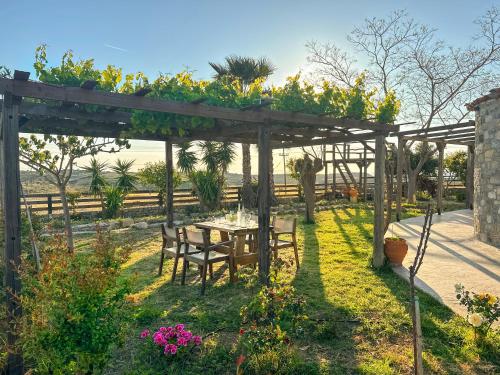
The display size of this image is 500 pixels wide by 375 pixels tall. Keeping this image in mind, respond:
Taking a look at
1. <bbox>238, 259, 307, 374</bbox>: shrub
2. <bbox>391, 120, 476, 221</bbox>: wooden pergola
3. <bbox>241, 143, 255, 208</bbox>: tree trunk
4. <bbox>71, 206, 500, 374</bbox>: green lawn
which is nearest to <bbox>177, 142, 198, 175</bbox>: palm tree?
<bbox>241, 143, 255, 208</bbox>: tree trunk

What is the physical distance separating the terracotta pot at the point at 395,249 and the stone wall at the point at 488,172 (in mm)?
2838

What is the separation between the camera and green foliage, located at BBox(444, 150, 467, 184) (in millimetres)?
18827

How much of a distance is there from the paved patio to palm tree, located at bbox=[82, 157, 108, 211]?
28.8 ft

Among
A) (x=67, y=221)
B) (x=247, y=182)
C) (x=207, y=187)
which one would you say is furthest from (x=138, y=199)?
(x=67, y=221)

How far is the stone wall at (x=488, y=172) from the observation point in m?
7.42

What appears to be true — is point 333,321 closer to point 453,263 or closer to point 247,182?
point 453,263

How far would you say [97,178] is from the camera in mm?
12070

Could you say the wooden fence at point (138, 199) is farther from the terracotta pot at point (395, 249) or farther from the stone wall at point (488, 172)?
the stone wall at point (488, 172)

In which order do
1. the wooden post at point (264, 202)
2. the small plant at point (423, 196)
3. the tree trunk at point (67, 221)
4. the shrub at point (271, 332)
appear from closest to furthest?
the shrub at point (271, 332) < the wooden post at point (264, 202) < the tree trunk at point (67, 221) < the small plant at point (423, 196)

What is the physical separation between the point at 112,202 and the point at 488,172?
10053mm

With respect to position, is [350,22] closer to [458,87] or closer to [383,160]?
[458,87]

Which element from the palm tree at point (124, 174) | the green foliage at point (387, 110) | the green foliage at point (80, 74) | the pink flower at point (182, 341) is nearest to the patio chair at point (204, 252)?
the pink flower at point (182, 341)

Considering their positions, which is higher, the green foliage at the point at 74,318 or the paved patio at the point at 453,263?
the green foliage at the point at 74,318

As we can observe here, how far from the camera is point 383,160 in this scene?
19.2 feet
